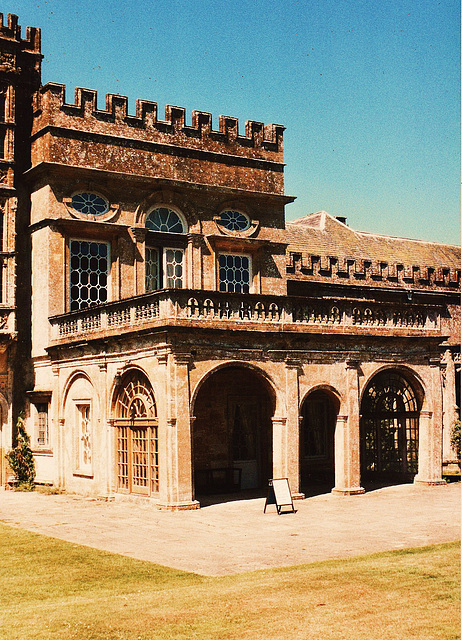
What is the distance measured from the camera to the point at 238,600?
10289 millimetres

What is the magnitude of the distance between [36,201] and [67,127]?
232cm

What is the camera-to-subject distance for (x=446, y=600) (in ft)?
32.4

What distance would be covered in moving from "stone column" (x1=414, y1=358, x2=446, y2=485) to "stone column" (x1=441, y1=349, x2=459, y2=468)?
9.00m

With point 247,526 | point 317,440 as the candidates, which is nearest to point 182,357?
point 247,526

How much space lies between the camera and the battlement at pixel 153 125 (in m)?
24.4

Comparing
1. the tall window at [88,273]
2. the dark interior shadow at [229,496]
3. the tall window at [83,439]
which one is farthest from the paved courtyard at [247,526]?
the tall window at [88,273]

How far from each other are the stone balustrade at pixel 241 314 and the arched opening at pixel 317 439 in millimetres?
4135

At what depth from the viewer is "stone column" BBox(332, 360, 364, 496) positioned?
22.0m

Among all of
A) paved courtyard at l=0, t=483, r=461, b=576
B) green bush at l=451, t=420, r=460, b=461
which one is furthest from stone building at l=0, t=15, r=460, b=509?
green bush at l=451, t=420, r=460, b=461

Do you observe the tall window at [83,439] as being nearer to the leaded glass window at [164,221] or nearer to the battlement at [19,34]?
the leaded glass window at [164,221]

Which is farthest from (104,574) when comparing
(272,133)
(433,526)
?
(272,133)

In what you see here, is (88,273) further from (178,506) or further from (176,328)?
(178,506)

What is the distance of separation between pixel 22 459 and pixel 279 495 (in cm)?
929

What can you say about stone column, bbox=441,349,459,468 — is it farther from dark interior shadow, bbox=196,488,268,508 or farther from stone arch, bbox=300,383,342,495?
dark interior shadow, bbox=196,488,268,508
